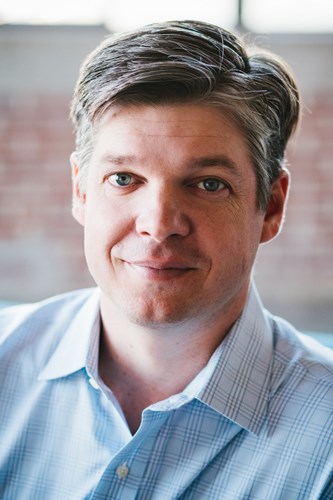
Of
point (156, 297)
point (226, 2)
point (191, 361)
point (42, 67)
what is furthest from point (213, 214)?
point (42, 67)

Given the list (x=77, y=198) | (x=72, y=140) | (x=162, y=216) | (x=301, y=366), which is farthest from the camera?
(x=72, y=140)

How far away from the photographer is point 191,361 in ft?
4.78

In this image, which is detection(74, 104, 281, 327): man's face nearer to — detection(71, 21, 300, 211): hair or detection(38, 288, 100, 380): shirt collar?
detection(71, 21, 300, 211): hair

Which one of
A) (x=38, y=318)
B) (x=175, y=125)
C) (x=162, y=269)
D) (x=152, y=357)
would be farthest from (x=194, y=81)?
(x=38, y=318)

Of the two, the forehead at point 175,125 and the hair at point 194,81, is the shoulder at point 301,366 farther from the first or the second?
the forehead at point 175,125

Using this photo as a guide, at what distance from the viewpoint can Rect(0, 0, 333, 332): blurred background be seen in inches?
118

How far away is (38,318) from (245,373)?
502mm

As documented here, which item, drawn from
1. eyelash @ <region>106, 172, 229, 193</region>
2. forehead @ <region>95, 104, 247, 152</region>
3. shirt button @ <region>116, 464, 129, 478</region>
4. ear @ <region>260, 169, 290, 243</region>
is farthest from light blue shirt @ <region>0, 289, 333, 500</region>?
forehead @ <region>95, 104, 247, 152</region>

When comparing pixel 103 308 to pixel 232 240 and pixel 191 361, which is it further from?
pixel 232 240

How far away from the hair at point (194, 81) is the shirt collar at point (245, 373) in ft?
0.83

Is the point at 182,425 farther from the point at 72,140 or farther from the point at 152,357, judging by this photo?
the point at 72,140

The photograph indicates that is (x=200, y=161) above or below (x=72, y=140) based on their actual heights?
below

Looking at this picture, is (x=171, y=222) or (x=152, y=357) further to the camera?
(x=152, y=357)

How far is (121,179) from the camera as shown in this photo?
136 cm
